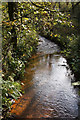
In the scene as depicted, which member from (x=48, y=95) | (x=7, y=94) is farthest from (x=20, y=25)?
(x=48, y=95)

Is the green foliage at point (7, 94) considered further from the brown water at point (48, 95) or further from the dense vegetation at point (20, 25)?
the brown water at point (48, 95)

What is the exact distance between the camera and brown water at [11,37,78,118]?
4.77m

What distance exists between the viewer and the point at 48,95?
5.82 meters

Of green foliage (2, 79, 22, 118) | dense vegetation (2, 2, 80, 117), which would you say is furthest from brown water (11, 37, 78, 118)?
dense vegetation (2, 2, 80, 117)

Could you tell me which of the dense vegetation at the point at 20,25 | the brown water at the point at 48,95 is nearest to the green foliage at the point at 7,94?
the dense vegetation at the point at 20,25

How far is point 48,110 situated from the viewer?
4.89 m

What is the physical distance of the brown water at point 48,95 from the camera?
4773mm

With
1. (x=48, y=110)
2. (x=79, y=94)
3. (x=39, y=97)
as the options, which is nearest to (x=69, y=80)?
(x=79, y=94)

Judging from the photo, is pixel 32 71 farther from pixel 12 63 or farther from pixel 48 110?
pixel 48 110

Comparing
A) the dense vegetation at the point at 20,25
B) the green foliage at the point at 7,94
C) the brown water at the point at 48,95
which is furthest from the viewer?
the brown water at the point at 48,95

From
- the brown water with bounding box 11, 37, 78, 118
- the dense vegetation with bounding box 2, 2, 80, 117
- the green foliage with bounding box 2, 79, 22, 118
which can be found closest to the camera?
the dense vegetation with bounding box 2, 2, 80, 117

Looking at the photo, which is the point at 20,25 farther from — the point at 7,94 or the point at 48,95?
the point at 48,95

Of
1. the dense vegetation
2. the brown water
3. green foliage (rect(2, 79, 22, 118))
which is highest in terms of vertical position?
the dense vegetation

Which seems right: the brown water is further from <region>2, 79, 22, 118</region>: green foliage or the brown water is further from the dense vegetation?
the dense vegetation
